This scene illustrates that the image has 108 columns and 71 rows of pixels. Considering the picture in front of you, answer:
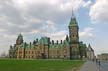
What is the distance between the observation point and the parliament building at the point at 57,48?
17350 cm

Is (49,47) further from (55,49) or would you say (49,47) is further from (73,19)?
(73,19)

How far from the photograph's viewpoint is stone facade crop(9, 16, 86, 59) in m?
174

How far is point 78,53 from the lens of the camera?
172 meters

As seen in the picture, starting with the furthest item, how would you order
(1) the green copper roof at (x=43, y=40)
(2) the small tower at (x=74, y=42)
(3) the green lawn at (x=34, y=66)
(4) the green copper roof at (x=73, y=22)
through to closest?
(1) the green copper roof at (x=43, y=40) → (4) the green copper roof at (x=73, y=22) → (2) the small tower at (x=74, y=42) → (3) the green lawn at (x=34, y=66)

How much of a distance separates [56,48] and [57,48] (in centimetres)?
75

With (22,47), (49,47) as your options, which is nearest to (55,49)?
(49,47)

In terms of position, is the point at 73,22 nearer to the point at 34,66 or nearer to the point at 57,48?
the point at 57,48

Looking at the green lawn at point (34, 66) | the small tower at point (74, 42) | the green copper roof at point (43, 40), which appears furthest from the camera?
the green copper roof at point (43, 40)

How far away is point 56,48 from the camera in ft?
593

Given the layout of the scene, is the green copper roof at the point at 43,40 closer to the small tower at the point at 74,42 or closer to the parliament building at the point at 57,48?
the parliament building at the point at 57,48

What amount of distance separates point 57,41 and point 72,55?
17.0 m

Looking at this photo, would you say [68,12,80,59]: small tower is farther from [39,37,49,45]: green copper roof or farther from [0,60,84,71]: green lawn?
[0,60,84,71]: green lawn

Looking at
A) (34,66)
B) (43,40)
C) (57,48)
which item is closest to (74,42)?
(57,48)

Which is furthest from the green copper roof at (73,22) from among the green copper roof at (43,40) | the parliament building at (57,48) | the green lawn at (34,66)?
the green lawn at (34,66)
